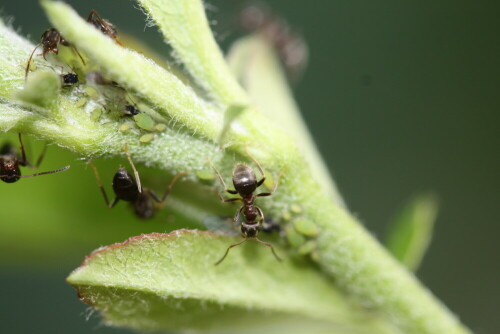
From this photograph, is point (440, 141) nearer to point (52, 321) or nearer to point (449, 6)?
point (449, 6)

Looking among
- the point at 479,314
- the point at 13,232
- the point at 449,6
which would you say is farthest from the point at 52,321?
the point at 449,6

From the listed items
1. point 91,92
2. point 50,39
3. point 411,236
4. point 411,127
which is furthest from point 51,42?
point 411,127

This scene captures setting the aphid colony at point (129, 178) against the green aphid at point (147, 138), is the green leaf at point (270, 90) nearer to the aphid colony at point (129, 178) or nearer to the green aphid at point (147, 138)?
the aphid colony at point (129, 178)

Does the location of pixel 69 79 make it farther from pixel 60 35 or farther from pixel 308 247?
pixel 308 247

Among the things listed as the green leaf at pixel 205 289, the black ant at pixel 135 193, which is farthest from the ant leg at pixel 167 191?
the green leaf at pixel 205 289

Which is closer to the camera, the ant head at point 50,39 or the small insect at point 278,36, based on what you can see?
the ant head at point 50,39

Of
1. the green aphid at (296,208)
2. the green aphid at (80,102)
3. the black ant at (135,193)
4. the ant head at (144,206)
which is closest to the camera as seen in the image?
the green aphid at (80,102)
